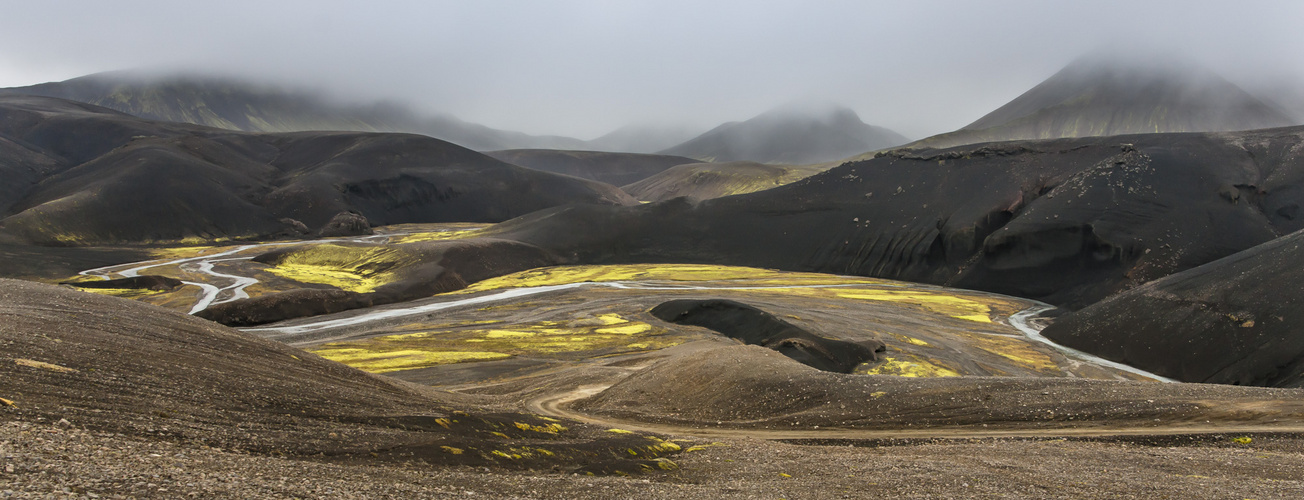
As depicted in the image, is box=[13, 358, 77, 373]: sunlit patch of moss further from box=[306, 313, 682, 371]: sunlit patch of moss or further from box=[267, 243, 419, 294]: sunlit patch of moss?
box=[267, 243, 419, 294]: sunlit patch of moss

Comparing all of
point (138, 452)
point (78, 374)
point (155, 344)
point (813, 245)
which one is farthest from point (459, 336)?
point (813, 245)

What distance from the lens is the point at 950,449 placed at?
14.6 meters

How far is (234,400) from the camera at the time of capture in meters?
11.8

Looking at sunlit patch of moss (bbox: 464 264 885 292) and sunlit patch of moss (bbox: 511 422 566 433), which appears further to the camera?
sunlit patch of moss (bbox: 464 264 885 292)

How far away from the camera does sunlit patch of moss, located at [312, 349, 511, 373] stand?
1292 inches

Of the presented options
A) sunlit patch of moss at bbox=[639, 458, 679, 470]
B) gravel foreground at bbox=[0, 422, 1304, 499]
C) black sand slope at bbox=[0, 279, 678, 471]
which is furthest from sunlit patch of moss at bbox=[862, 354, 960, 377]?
sunlit patch of moss at bbox=[639, 458, 679, 470]

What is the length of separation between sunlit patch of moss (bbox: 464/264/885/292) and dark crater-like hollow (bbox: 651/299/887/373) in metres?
22.4

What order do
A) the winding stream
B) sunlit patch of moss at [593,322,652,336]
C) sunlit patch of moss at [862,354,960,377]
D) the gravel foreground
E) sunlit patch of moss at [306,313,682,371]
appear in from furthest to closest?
sunlit patch of moss at [593,322,652,336], the winding stream, sunlit patch of moss at [306,313,682,371], sunlit patch of moss at [862,354,960,377], the gravel foreground

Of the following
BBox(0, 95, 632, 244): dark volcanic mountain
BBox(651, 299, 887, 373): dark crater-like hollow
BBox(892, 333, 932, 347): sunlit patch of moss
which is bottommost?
BBox(892, 333, 932, 347): sunlit patch of moss

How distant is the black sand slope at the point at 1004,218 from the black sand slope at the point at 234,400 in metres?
54.9

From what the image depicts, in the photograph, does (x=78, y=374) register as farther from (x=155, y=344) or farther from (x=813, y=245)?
(x=813, y=245)

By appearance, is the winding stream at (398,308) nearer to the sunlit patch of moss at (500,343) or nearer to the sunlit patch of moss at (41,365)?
the sunlit patch of moss at (500,343)

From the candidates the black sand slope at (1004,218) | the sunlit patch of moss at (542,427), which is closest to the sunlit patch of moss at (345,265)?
the black sand slope at (1004,218)

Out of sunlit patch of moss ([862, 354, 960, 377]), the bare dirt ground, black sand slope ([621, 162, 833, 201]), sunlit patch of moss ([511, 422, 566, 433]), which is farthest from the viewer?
black sand slope ([621, 162, 833, 201])
